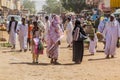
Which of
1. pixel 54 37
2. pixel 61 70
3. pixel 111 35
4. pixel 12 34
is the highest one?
pixel 54 37

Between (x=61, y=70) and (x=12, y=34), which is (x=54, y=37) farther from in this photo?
(x=12, y=34)

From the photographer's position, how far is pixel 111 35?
15992mm

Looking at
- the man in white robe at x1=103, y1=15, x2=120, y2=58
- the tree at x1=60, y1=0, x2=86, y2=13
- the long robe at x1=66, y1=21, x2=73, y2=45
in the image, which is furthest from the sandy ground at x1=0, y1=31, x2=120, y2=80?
the tree at x1=60, y1=0, x2=86, y2=13

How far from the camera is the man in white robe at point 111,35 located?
1582 centimetres

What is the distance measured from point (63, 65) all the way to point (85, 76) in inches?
97.2

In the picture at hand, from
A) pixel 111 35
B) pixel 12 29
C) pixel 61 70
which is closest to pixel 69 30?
pixel 12 29

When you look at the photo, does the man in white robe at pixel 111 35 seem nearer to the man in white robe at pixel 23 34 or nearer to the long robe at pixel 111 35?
the long robe at pixel 111 35

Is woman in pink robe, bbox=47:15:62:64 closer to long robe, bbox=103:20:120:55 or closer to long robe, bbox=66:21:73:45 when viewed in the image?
long robe, bbox=103:20:120:55

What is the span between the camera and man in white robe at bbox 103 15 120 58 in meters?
15.8

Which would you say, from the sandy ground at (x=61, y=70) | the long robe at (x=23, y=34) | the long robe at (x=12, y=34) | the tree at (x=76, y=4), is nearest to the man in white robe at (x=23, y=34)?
the long robe at (x=23, y=34)

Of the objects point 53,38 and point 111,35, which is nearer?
point 53,38

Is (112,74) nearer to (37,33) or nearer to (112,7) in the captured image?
(37,33)

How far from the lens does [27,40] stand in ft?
63.8

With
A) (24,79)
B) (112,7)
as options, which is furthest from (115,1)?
(24,79)
